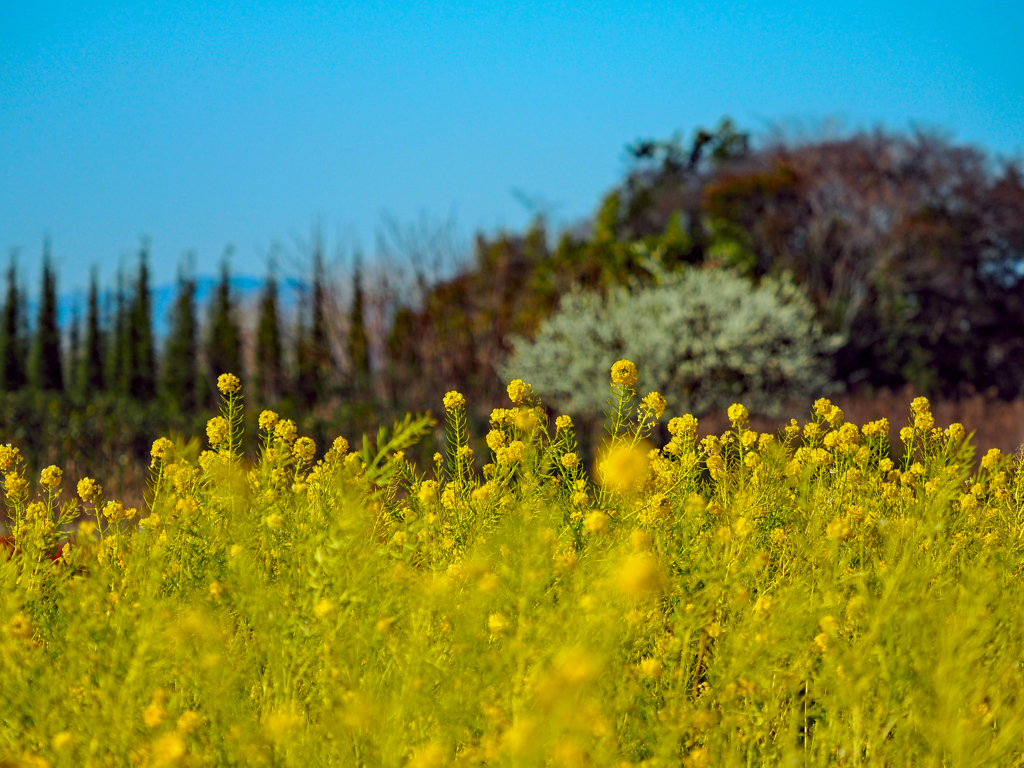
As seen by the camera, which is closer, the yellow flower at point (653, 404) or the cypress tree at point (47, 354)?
the yellow flower at point (653, 404)

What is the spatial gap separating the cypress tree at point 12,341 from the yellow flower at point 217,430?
23.6 meters

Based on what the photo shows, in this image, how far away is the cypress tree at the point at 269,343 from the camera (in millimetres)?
18344

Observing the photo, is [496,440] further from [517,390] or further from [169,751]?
[169,751]

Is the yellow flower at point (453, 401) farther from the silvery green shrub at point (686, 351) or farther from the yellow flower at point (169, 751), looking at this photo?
the silvery green shrub at point (686, 351)

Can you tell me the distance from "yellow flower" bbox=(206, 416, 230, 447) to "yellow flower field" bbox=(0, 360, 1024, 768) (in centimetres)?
1

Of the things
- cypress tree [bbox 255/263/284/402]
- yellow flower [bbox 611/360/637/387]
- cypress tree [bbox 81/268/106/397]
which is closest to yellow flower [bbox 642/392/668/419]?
yellow flower [bbox 611/360/637/387]

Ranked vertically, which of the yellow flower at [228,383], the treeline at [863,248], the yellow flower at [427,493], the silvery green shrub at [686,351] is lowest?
the yellow flower at [427,493]

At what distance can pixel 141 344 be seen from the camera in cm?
2367

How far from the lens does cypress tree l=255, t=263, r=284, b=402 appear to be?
18.3 m

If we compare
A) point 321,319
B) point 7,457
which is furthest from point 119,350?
point 7,457

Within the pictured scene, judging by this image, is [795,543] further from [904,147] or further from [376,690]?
[904,147]

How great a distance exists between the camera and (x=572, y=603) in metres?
2.02

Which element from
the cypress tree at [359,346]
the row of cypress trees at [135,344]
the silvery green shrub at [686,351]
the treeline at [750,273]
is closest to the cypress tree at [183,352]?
the row of cypress trees at [135,344]

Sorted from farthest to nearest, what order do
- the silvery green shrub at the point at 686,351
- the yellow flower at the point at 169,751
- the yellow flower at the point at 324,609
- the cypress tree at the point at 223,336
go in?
the cypress tree at the point at 223,336, the silvery green shrub at the point at 686,351, the yellow flower at the point at 324,609, the yellow flower at the point at 169,751
